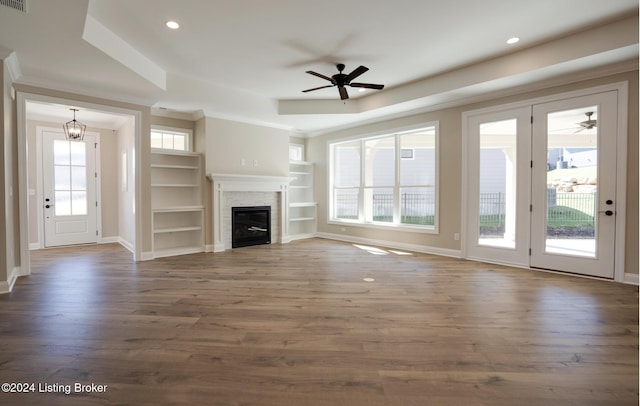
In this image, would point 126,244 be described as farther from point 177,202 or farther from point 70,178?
point 70,178

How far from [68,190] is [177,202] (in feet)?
8.42

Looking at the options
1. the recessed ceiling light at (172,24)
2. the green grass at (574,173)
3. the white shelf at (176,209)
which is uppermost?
the recessed ceiling light at (172,24)

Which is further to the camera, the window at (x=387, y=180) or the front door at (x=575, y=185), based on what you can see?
the window at (x=387, y=180)

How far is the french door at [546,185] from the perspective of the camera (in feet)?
12.7

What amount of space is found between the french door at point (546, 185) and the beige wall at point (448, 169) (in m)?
0.15

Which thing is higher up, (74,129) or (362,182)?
(74,129)

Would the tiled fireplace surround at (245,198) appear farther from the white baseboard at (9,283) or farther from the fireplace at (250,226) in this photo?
the white baseboard at (9,283)

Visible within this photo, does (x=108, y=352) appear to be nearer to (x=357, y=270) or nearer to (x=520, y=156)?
(x=357, y=270)

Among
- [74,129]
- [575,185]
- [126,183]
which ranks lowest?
[575,185]

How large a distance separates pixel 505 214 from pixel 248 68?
14.7 feet

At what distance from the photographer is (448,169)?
5.34m

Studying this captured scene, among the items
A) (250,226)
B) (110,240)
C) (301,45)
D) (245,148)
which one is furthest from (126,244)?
(301,45)

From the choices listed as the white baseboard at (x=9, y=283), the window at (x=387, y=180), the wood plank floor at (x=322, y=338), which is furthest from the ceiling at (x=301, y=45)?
the wood plank floor at (x=322, y=338)

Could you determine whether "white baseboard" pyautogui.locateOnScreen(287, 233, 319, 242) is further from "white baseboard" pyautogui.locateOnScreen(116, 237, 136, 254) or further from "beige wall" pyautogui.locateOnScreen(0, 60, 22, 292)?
"beige wall" pyautogui.locateOnScreen(0, 60, 22, 292)
